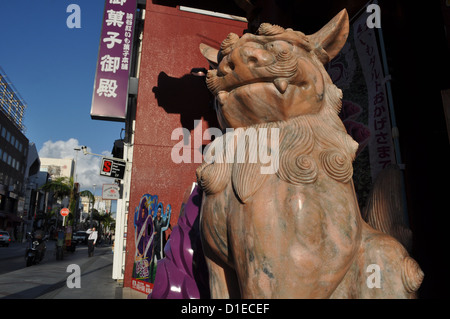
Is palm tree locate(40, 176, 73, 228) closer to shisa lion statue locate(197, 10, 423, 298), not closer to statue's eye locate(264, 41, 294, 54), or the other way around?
shisa lion statue locate(197, 10, 423, 298)

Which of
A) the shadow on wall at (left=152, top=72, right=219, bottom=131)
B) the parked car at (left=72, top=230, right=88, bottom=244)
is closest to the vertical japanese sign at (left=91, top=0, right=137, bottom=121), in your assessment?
the shadow on wall at (left=152, top=72, right=219, bottom=131)

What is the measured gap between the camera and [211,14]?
23.0 feet

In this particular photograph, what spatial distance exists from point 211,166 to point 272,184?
312 mm

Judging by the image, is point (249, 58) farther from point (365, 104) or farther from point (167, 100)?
point (167, 100)

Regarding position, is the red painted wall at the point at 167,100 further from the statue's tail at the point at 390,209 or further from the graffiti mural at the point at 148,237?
the statue's tail at the point at 390,209

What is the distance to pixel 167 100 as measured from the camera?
6.56m

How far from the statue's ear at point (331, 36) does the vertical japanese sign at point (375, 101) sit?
160cm

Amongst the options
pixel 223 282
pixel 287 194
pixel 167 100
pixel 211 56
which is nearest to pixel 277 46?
pixel 211 56

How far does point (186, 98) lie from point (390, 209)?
17.8ft

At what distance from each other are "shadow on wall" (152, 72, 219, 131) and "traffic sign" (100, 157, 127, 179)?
197cm

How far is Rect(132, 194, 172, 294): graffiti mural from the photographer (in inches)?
229
